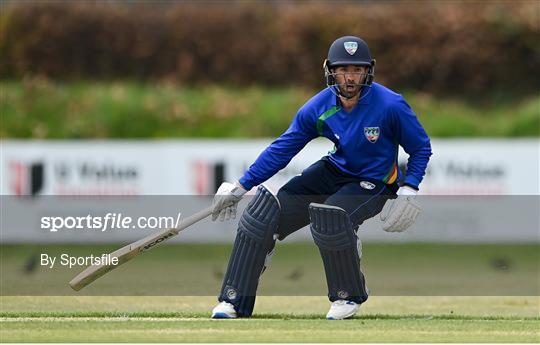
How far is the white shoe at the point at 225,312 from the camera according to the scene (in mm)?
8102

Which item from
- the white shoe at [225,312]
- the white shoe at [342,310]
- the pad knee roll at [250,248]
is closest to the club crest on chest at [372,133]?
the pad knee roll at [250,248]

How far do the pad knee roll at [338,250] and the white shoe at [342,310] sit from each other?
0.03 meters

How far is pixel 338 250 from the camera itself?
26.3 feet

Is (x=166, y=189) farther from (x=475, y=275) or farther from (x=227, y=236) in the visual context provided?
(x=475, y=275)

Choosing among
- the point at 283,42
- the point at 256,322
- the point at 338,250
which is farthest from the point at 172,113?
the point at 256,322

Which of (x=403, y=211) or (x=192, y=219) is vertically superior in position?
(x=403, y=211)

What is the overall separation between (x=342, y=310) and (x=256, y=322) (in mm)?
606

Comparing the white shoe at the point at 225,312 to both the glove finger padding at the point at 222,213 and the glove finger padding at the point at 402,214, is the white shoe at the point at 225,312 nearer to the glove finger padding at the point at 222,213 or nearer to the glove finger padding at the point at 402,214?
the glove finger padding at the point at 222,213

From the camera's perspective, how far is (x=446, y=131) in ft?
65.8

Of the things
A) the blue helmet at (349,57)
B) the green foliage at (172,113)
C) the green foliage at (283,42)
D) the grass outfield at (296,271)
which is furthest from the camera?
the green foliage at (283,42)

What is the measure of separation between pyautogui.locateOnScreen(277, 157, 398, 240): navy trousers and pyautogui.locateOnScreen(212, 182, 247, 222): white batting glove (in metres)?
0.28

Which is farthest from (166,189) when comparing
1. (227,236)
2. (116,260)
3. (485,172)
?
(116,260)

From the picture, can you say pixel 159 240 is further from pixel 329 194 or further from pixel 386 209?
pixel 386 209

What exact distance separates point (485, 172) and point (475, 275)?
9.85 ft
